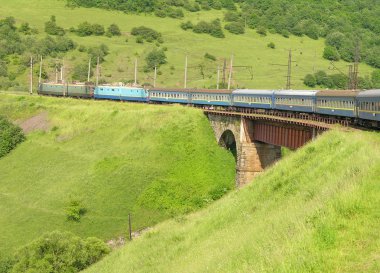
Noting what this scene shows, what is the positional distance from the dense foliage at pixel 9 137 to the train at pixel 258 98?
19290 mm

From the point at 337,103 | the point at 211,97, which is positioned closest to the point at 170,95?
the point at 211,97

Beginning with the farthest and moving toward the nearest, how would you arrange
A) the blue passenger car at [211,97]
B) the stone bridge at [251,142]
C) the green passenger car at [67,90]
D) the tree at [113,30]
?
the tree at [113,30] < the green passenger car at [67,90] < the blue passenger car at [211,97] < the stone bridge at [251,142]

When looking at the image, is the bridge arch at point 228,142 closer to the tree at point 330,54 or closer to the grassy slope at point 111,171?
the grassy slope at point 111,171

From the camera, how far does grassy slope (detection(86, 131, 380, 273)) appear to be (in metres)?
15.5

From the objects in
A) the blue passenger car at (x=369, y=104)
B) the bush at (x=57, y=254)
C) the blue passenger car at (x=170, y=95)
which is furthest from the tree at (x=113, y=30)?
the blue passenger car at (x=369, y=104)

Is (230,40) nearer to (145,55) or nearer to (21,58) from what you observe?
(145,55)

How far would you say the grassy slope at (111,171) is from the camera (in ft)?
165

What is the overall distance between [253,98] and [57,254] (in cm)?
2832

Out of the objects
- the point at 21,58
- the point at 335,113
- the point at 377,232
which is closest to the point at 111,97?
the point at 335,113

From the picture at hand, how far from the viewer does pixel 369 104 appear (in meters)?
36.8

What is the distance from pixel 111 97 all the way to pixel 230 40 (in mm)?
82310

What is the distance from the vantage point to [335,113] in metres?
45.1

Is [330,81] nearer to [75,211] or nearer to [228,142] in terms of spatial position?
[228,142]

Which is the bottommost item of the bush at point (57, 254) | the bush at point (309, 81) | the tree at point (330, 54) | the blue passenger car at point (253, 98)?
the bush at point (57, 254)
